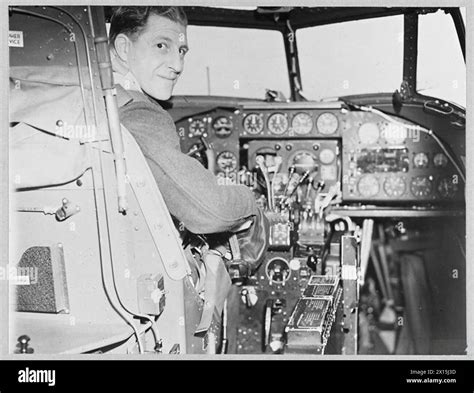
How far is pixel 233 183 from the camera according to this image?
2795 millimetres

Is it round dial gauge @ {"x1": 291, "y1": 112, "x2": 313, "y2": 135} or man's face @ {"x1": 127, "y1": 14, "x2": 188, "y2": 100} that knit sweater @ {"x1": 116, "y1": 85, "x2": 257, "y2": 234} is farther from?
round dial gauge @ {"x1": 291, "y1": 112, "x2": 313, "y2": 135}

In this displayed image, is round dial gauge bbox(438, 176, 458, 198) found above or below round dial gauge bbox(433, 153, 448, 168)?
below

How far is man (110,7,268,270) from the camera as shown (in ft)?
7.08

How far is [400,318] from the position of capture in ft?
11.4

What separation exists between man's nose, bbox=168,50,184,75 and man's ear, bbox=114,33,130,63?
0.65 ft

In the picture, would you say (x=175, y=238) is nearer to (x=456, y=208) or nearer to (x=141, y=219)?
(x=141, y=219)

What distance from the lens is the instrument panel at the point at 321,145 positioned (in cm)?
327

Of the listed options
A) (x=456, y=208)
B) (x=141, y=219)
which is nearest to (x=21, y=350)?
(x=141, y=219)

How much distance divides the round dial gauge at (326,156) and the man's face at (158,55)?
3.46ft

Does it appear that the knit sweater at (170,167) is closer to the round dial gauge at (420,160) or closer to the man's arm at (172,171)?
the man's arm at (172,171)

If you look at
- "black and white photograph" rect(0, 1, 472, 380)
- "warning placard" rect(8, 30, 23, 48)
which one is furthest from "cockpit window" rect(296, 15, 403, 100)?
"warning placard" rect(8, 30, 23, 48)
